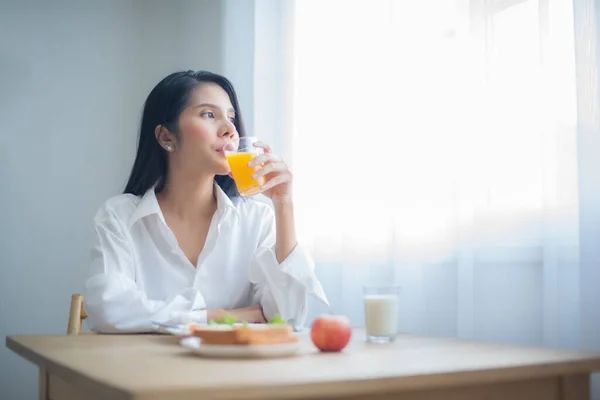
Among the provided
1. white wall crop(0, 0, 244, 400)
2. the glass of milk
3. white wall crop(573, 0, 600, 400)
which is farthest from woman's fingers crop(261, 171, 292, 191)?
white wall crop(0, 0, 244, 400)

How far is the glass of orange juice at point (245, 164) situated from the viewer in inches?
69.3

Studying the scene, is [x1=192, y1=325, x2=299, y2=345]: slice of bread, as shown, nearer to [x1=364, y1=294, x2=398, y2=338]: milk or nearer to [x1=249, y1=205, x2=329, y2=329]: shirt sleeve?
[x1=364, y1=294, x2=398, y2=338]: milk

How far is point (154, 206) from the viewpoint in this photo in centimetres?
196

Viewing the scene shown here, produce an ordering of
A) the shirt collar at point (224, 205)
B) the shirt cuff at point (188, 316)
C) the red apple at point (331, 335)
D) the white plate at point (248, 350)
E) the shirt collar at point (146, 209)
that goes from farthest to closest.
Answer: the shirt collar at point (224, 205) → the shirt collar at point (146, 209) → the shirt cuff at point (188, 316) → the red apple at point (331, 335) → the white plate at point (248, 350)

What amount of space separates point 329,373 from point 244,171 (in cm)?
103

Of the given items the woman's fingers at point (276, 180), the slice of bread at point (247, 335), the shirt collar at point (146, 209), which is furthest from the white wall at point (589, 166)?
the shirt collar at point (146, 209)

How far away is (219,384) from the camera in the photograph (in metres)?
0.74

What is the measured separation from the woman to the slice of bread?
540 mm

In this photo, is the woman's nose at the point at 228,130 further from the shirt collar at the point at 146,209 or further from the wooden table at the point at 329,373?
the wooden table at the point at 329,373

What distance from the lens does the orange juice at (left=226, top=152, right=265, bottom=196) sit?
1.78m

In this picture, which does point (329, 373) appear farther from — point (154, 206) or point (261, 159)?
point (154, 206)

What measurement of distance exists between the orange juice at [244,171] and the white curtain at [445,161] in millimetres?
586

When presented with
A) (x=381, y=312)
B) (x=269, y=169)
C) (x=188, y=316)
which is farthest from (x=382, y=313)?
(x=269, y=169)

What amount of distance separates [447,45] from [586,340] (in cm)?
98
